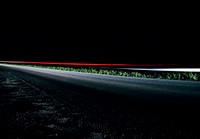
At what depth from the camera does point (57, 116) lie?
757 cm

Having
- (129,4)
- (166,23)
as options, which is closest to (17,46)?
(129,4)

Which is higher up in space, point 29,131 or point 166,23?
point 166,23

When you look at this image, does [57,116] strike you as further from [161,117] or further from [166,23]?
[166,23]

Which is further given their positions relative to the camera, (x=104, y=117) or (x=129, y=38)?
(x=129, y=38)

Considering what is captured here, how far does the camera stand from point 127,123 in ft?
22.0

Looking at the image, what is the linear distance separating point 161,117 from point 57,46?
305 feet

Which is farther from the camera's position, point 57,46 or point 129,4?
point 57,46

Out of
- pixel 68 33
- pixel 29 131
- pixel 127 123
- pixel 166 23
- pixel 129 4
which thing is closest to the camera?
pixel 29 131

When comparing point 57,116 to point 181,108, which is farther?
point 181,108

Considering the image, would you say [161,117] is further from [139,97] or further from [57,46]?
[57,46]

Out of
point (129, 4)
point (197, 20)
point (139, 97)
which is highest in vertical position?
point (129, 4)

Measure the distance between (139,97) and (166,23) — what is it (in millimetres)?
48204

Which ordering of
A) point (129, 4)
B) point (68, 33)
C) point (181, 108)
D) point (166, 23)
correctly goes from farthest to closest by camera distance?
point (68, 33) → point (129, 4) → point (166, 23) → point (181, 108)

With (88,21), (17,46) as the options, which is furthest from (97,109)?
(17,46)
